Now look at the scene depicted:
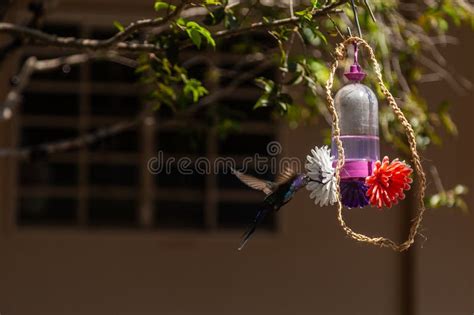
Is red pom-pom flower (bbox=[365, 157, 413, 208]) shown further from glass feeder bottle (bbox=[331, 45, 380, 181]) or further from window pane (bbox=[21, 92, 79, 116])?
window pane (bbox=[21, 92, 79, 116])

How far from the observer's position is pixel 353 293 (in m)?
7.35

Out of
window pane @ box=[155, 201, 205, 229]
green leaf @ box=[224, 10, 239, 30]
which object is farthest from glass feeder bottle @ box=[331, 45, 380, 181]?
window pane @ box=[155, 201, 205, 229]

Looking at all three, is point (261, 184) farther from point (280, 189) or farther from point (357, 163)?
point (357, 163)

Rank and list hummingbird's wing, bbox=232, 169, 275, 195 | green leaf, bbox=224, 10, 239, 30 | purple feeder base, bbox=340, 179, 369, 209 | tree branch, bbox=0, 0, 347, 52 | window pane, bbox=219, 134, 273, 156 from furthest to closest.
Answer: window pane, bbox=219, 134, 273, 156, green leaf, bbox=224, 10, 239, 30, tree branch, bbox=0, 0, 347, 52, hummingbird's wing, bbox=232, 169, 275, 195, purple feeder base, bbox=340, 179, 369, 209

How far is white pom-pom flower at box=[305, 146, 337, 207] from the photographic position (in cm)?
308

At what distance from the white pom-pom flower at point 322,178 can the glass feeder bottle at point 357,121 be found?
93 millimetres

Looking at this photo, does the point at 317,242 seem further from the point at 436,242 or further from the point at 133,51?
the point at 133,51

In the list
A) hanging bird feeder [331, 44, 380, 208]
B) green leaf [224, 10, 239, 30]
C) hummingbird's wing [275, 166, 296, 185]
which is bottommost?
hummingbird's wing [275, 166, 296, 185]

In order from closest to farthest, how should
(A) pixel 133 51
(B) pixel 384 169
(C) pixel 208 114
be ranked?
1. (B) pixel 384 169
2. (A) pixel 133 51
3. (C) pixel 208 114

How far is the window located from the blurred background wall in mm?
153

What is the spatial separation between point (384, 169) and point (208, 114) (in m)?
2.38

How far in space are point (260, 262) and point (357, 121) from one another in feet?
13.3

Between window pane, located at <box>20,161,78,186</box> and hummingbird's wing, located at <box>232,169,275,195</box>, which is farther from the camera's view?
window pane, located at <box>20,161,78,186</box>

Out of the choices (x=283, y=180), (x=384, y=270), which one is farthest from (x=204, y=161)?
(x=283, y=180)
